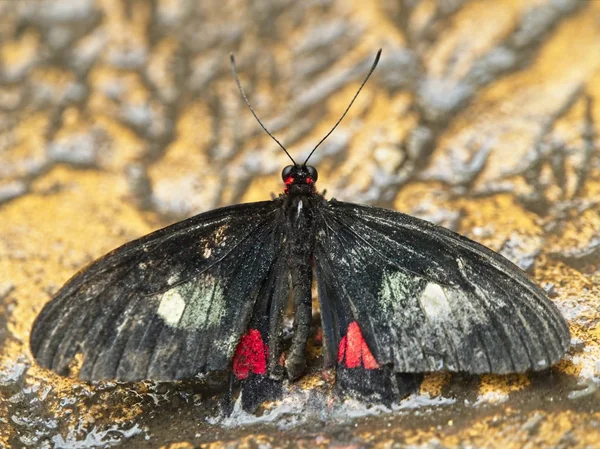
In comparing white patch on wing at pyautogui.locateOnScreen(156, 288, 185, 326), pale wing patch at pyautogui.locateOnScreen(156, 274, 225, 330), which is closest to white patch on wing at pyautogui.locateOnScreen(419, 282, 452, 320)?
pale wing patch at pyautogui.locateOnScreen(156, 274, 225, 330)

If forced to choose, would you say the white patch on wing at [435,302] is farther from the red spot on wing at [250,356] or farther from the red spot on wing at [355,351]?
the red spot on wing at [250,356]

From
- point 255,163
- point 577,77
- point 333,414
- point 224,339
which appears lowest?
point 333,414

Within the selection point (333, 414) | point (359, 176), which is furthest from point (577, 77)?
point (333, 414)

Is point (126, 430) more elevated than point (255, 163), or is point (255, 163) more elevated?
point (255, 163)

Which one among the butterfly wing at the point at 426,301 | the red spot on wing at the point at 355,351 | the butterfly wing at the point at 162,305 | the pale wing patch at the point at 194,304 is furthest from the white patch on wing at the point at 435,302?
the pale wing patch at the point at 194,304

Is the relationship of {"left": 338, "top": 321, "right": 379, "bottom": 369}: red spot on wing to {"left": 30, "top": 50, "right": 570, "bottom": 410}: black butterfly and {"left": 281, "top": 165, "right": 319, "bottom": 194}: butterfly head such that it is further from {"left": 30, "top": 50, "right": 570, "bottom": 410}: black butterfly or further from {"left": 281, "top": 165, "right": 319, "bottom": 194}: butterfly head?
{"left": 281, "top": 165, "right": 319, "bottom": 194}: butterfly head

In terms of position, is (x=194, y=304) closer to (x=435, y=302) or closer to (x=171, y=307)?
(x=171, y=307)

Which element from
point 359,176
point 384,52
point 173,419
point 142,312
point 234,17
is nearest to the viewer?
point 142,312

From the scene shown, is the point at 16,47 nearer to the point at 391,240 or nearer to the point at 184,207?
the point at 184,207
